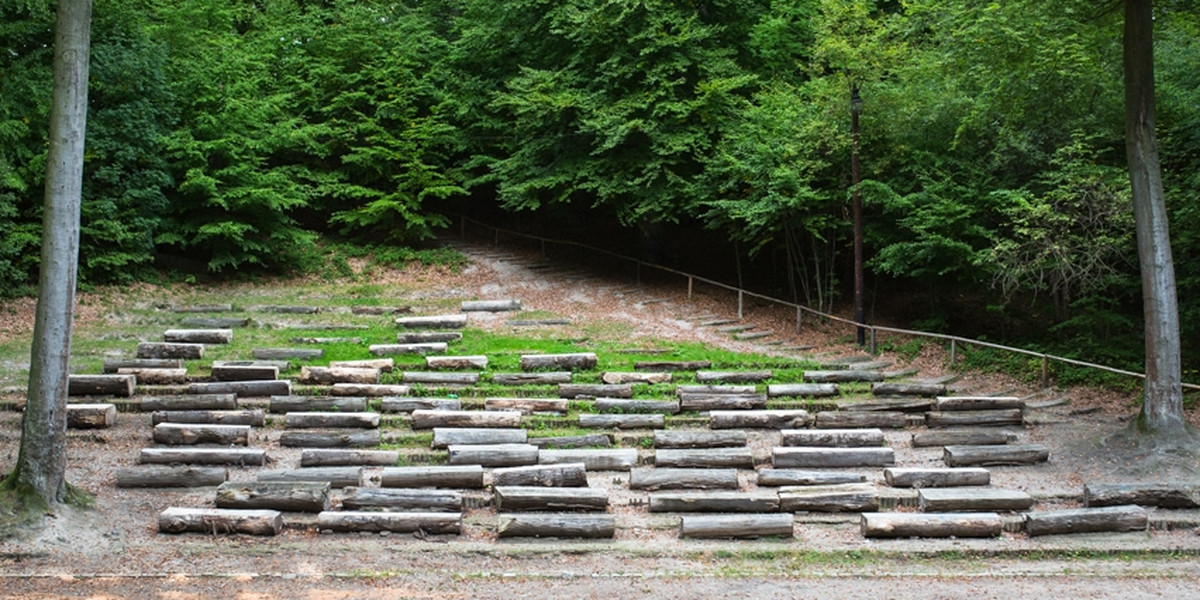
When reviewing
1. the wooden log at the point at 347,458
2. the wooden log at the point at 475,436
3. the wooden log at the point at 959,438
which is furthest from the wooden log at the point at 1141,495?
the wooden log at the point at 347,458

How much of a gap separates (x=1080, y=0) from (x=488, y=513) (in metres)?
12.4

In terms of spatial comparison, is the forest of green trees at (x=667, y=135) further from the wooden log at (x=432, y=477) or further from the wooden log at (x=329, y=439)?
the wooden log at (x=432, y=477)

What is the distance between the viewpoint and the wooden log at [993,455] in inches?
Result: 519

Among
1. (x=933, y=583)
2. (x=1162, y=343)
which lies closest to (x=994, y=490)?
(x=933, y=583)

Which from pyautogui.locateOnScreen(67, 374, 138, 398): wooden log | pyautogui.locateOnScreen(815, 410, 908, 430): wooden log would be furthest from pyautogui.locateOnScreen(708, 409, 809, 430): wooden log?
pyautogui.locateOnScreen(67, 374, 138, 398): wooden log

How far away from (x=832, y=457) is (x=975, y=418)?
352 cm

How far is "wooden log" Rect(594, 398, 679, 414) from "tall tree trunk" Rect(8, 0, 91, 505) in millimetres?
7972

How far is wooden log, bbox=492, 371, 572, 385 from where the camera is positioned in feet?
55.1

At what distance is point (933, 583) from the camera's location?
31.4ft

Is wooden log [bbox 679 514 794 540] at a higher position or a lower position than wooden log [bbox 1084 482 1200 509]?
lower

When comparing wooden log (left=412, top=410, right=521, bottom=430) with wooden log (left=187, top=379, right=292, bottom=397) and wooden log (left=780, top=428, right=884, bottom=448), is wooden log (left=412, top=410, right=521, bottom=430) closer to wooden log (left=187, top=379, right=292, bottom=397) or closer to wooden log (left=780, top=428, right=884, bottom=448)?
wooden log (left=187, top=379, right=292, bottom=397)

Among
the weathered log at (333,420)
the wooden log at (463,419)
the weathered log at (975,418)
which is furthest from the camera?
the weathered log at (975,418)

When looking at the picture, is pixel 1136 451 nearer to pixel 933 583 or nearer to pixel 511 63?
pixel 933 583

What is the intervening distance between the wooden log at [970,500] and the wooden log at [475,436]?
5.67m
